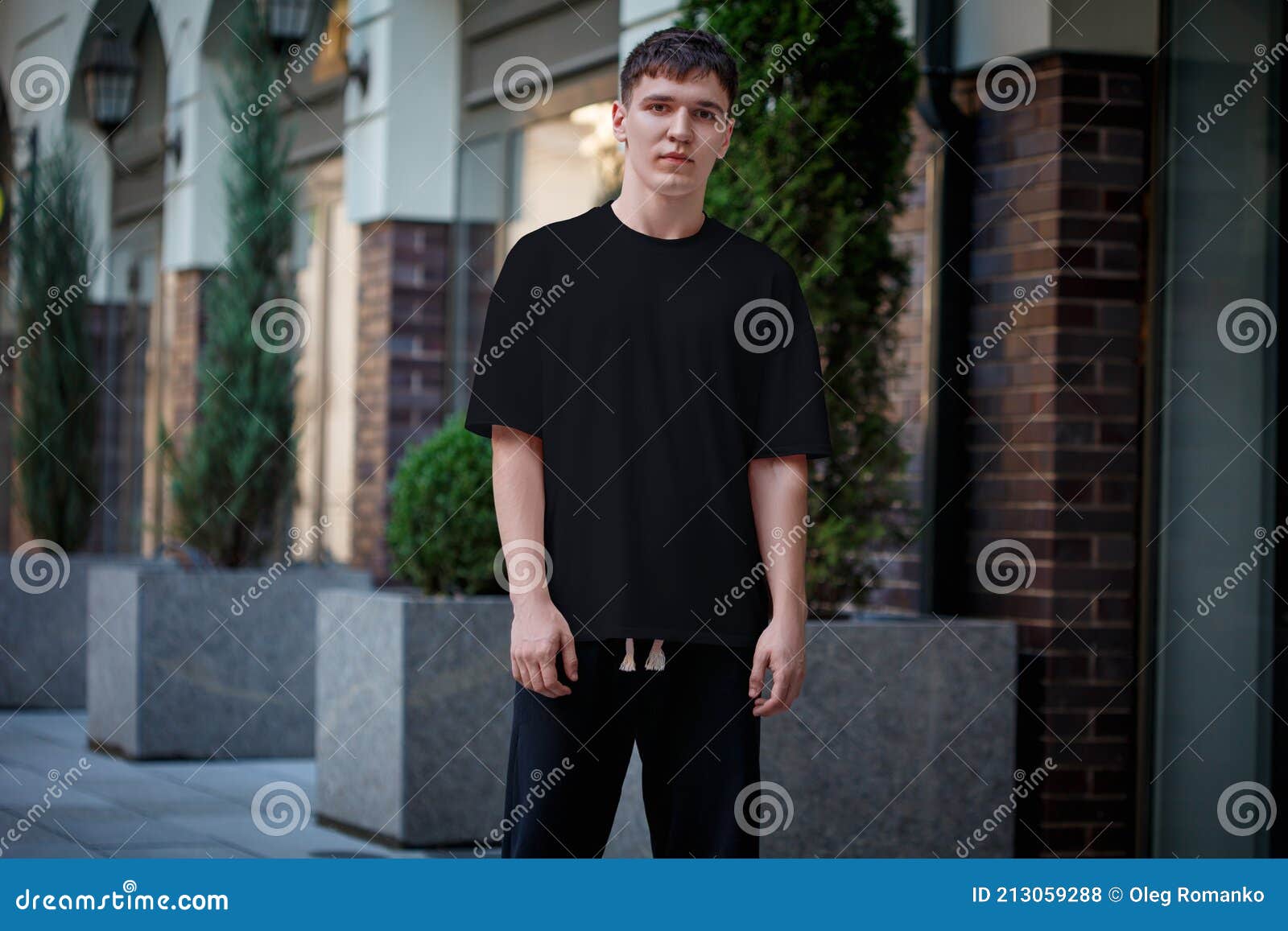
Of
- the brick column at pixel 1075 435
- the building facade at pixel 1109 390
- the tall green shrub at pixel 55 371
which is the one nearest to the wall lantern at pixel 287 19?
the tall green shrub at pixel 55 371

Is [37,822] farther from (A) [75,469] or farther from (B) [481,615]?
(A) [75,469]

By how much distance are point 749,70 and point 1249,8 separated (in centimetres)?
168

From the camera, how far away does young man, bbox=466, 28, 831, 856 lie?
3238 mm

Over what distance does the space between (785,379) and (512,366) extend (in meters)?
0.51

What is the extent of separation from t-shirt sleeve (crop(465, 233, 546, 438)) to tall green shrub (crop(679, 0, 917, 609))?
2681 mm

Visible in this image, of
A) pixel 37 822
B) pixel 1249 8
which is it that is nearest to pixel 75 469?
pixel 37 822

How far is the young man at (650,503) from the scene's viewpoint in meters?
3.24

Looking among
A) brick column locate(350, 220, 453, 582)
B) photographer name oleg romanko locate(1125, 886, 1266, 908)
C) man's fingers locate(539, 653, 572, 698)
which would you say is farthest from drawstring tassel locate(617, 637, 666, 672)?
brick column locate(350, 220, 453, 582)

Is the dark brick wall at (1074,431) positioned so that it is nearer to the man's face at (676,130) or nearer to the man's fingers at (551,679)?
the man's face at (676,130)

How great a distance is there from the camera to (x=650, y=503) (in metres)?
3.26

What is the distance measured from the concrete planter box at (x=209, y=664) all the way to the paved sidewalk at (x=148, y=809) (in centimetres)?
11

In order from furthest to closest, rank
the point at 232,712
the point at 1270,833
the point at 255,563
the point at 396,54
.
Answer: the point at 396,54
the point at 255,563
the point at 232,712
the point at 1270,833

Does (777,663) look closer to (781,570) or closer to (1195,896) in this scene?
(781,570)

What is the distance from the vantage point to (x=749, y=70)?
5945mm
